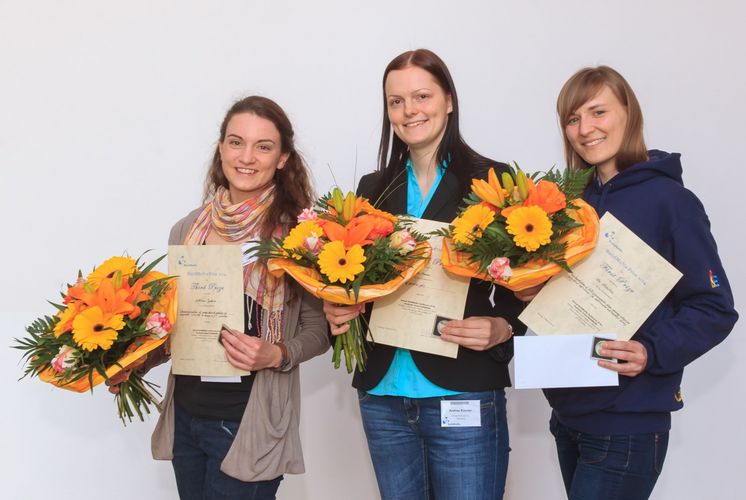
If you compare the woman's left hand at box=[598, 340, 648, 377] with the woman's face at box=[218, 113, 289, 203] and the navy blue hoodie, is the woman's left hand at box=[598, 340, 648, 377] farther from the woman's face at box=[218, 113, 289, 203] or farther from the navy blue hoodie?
the woman's face at box=[218, 113, 289, 203]

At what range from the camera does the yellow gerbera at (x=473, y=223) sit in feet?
5.73

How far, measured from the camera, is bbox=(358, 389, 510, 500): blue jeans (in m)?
1.95

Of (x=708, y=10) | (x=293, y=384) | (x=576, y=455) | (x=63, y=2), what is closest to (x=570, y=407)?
(x=576, y=455)

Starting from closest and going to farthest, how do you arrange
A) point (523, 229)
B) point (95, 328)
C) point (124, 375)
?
point (523, 229), point (95, 328), point (124, 375)

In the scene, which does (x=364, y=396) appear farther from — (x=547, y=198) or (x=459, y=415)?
(x=547, y=198)

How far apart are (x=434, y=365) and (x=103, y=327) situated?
908 millimetres

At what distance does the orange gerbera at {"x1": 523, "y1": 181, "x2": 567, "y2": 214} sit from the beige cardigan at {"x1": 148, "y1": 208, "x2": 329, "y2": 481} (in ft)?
2.57

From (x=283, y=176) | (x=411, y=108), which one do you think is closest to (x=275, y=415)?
(x=283, y=176)

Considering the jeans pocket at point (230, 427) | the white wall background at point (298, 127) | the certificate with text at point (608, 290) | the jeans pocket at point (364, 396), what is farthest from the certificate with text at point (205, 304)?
the white wall background at point (298, 127)

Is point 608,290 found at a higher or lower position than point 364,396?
higher

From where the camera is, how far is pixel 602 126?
6.45ft

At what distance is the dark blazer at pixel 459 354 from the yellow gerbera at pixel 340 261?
37 cm

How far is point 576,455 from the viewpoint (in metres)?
2.08

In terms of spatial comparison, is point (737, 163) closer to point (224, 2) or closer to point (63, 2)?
point (224, 2)
